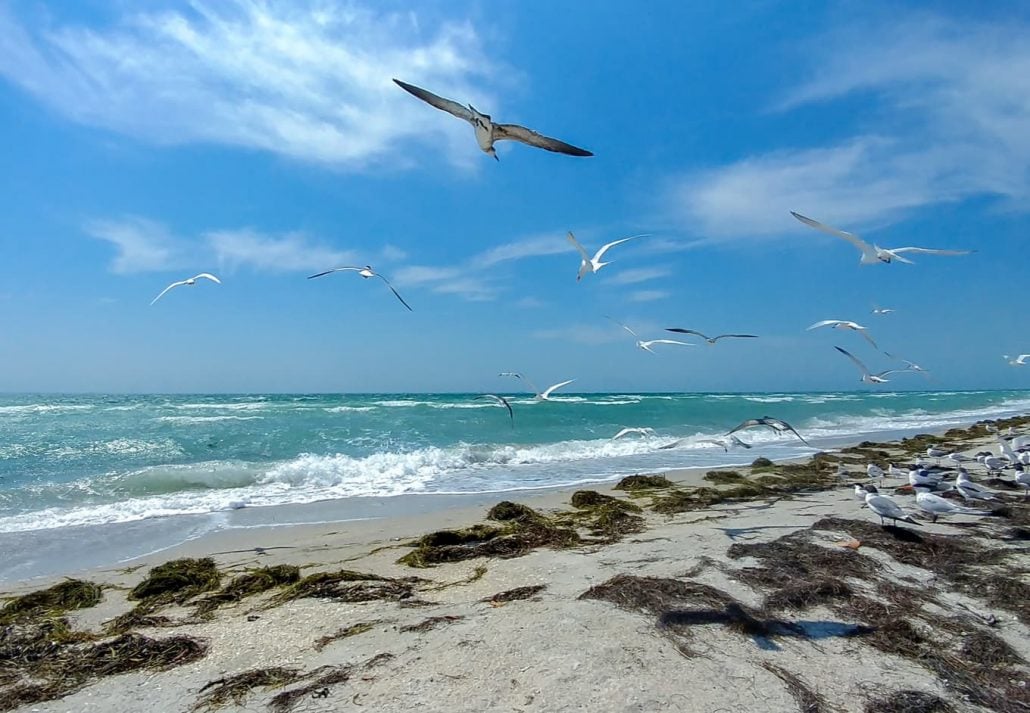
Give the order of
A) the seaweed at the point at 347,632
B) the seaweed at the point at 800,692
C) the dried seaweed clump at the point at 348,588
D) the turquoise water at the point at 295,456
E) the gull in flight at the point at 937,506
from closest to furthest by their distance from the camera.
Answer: the seaweed at the point at 800,692
the seaweed at the point at 347,632
the dried seaweed clump at the point at 348,588
the gull in flight at the point at 937,506
the turquoise water at the point at 295,456

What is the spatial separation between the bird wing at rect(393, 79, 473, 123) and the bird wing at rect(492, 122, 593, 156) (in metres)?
0.30

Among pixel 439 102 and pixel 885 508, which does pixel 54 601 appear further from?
pixel 885 508

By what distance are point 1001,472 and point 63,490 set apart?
18292 millimetres

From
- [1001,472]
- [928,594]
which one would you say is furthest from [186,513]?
[1001,472]

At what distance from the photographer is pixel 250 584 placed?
580 cm

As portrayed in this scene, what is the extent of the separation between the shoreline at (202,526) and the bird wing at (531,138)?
5.76 meters

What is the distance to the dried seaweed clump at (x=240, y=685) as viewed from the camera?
11.7 ft

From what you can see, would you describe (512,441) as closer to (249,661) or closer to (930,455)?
(930,455)

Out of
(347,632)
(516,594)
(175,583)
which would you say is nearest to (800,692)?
(516,594)

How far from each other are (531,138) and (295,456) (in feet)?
42.6

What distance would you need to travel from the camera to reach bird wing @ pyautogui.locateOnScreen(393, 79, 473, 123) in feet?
16.2

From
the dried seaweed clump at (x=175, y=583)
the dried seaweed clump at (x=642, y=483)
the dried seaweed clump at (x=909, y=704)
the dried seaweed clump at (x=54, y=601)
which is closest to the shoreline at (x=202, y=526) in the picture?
the dried seaweed clump at (x=642, y=483)

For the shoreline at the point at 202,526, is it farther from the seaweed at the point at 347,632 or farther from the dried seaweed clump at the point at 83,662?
the seaweed at the point at 347,632

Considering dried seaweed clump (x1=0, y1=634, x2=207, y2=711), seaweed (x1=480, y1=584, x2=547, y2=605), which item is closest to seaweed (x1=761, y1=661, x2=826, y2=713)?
seaweed (x1=480, y1=584, x2=547, y2=605)
